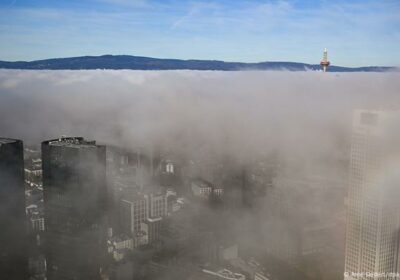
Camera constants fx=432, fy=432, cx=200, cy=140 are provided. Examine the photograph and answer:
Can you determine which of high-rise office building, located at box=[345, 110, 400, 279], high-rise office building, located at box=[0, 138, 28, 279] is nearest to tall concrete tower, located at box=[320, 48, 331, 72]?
high-rise office building, located at box=[345, 110, 400, 279]

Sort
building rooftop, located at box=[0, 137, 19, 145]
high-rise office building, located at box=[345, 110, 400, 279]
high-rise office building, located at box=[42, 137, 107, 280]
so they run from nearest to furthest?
high-rise office building, located at box=[345, 110, 400, 279], building rooftop, located at box=[0, 137, 19, 145], high-rise office building, located at box=[42, 137, 107, 280]

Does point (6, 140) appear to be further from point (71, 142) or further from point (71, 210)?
point (71, 210)

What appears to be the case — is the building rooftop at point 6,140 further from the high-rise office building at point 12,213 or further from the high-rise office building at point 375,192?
the high-rise office building at point 375,192

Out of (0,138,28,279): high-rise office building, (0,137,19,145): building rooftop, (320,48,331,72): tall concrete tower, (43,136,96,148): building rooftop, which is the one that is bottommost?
(0,138,28,279): high-rise office building

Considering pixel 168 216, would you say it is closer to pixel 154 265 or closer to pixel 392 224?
pixel 154 265

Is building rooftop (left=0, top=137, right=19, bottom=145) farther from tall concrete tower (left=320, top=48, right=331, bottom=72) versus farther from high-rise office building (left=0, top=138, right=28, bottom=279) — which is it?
tall concrete tower (left=320, top=48, right=331, bottom=72)
